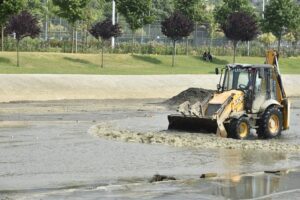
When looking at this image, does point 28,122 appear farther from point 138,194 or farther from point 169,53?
point 169,53

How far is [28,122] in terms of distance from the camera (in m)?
26.1

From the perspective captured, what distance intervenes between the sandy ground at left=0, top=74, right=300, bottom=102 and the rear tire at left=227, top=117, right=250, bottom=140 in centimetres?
1881

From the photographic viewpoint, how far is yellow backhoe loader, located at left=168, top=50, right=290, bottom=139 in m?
21.4

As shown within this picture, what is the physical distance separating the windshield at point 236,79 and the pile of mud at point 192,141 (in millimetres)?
2027

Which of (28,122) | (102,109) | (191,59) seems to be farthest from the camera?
(191,59)

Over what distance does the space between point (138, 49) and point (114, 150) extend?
54813mm

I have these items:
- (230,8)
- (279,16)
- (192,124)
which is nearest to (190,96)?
(192,124)

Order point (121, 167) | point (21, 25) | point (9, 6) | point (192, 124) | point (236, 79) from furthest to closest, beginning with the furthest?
point (21, 25) < point (9, 6) < point (236, 79) < point (192, 124) < point (121, 167)

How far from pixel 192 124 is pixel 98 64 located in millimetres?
36998

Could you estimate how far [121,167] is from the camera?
15.2 meters

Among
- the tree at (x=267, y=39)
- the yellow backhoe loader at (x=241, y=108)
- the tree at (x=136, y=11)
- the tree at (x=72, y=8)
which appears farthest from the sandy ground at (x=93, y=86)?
the tree at (x=267, y=39)

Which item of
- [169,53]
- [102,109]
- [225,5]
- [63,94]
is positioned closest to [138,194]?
[102,109]

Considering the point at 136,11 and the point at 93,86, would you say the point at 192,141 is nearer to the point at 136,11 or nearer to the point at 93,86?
the point at 93,86

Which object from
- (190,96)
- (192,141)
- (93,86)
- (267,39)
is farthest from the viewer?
(267,39)
